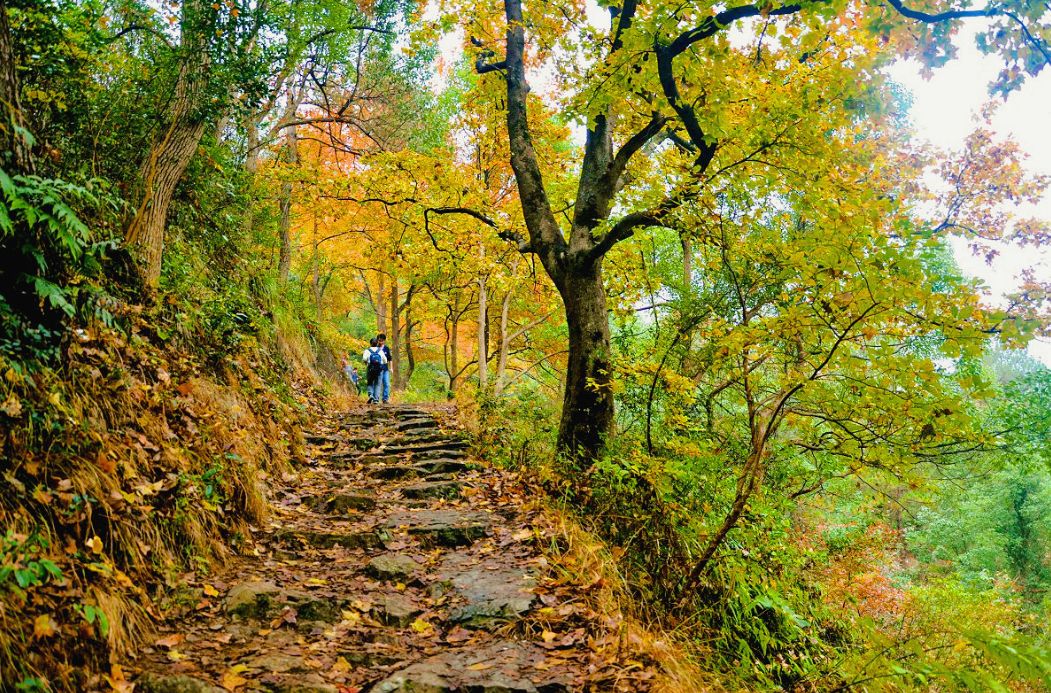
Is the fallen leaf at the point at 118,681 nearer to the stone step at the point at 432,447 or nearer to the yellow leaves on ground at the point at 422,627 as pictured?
the yellow leaves on ground at the point at 422,627

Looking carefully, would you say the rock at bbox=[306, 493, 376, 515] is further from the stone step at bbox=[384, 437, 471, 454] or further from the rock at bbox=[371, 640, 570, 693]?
the rock at bbox=[371, 640, 570, 693]

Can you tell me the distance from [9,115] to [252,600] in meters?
3.48

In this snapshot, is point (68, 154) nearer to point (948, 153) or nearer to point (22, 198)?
point (22, 198)

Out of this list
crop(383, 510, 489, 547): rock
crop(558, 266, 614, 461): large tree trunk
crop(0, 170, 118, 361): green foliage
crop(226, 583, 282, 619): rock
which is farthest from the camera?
crop(558, 266, 614, 461): large tree trunk

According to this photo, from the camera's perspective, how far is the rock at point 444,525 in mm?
5195

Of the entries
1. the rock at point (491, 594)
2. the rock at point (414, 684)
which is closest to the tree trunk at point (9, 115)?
the rock at point (414, 684)

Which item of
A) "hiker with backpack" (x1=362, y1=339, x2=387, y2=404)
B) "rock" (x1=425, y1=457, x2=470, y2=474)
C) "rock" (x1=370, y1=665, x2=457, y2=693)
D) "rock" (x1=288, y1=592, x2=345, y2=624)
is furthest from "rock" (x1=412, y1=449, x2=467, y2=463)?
"hiker with backpack" (x1=362, y1=339, x2=387, y2=404)

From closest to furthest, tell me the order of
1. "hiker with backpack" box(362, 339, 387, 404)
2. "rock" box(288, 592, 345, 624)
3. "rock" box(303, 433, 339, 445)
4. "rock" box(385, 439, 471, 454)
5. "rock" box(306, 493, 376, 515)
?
1. "rock" box(288, 592, 345, 624)
2. "rock" box(306, 493, 376, 515)
3. "rock" box(385, 439, 471, 454)
4. "rock" box(303, 433, 339, 445)
5. "hiker with backpack" box(362, 339, 387, 404)

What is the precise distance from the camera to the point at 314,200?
10.2 meters

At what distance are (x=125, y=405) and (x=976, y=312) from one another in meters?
5.93

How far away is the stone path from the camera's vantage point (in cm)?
306

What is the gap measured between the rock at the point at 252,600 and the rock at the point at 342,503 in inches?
76.0

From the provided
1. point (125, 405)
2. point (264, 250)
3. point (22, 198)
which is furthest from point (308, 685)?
point (264, 250)

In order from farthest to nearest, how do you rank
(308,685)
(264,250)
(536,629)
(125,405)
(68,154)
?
(264,250), (68,154), (125,405), (536,629), (308,685)
